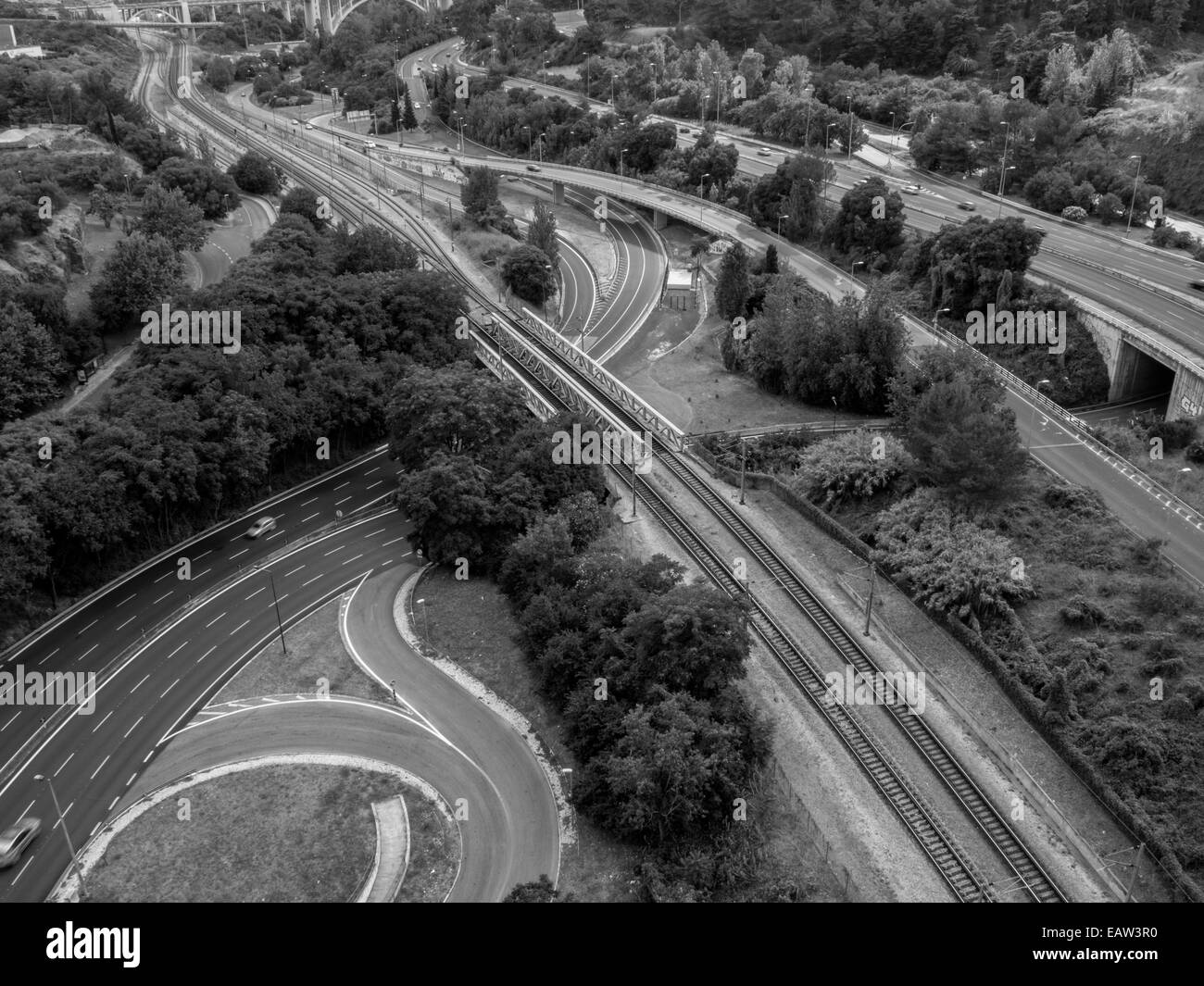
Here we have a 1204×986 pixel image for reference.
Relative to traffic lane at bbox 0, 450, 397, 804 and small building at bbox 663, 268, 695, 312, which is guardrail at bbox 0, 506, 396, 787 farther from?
small building at bbox 663, 268, 695, 312

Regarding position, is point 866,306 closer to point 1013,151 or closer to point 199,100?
point 1013,151

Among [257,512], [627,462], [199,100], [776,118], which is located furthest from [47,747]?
[199,100]

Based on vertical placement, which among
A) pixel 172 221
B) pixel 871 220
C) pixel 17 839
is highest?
pixel 871 220

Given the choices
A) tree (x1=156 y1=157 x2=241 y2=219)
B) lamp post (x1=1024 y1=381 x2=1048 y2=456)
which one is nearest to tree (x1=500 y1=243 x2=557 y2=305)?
tree (x1=156 y1=157 x2=241 y2=219)

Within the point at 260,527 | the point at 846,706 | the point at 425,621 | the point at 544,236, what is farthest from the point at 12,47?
the point at 846,706

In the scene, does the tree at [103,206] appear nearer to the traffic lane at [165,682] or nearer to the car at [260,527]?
the car at [260,527]

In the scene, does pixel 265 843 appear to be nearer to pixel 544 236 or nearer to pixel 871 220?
pixel 544 236
